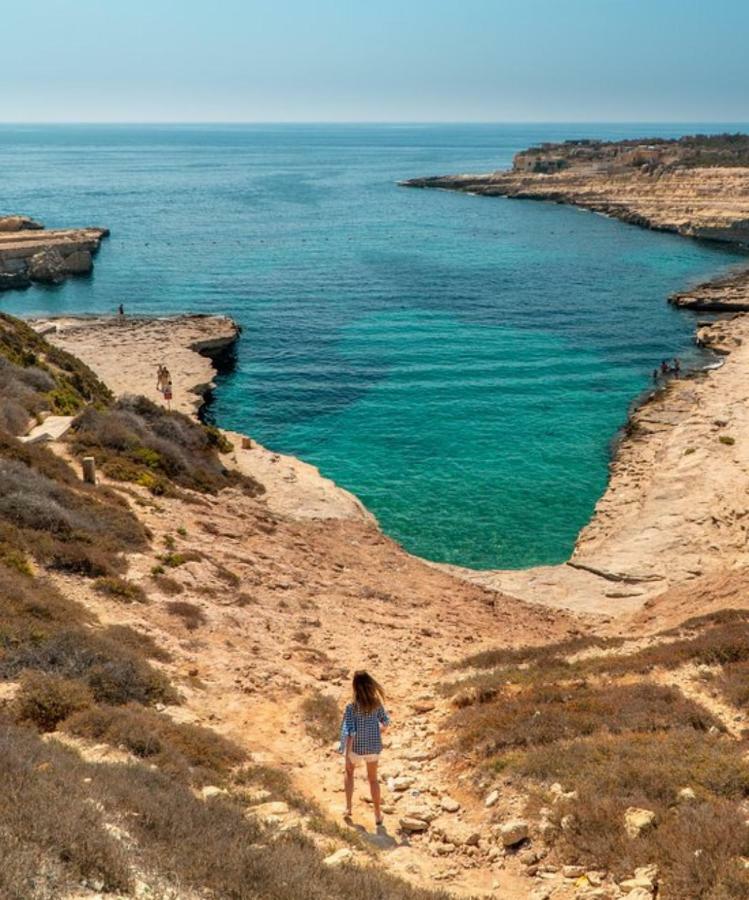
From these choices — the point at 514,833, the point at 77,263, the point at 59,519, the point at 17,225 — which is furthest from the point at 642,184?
the point at 514,833

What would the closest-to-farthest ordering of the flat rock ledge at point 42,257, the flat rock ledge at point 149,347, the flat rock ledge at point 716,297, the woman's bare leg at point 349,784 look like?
1. the woman's bare leg at point 349,784
2. the flat rock ledge at point 149,347
3. the flat rock ledge at point 716,297
4. the flat rock ledge at point 42,257

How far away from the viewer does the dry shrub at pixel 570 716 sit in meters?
11.3

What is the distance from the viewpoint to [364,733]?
33.4ft

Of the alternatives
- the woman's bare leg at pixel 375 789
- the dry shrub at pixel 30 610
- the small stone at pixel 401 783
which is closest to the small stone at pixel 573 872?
the woman's bare leg at pixel 375 789

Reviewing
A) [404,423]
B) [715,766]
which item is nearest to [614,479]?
[404,423]

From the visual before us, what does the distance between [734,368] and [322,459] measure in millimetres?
26795

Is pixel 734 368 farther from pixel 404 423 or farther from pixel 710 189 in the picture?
pixel 710 189

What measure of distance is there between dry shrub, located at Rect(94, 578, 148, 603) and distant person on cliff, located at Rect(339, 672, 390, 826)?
743 cm

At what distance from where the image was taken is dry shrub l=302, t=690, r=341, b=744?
12.7 m

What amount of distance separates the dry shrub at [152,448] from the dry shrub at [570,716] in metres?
14.0

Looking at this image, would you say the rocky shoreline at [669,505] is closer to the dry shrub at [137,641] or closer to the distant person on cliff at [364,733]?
the dry shrub at [137,641]

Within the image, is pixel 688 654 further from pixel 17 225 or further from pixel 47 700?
pixel 17 225

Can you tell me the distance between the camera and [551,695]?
1272 cm

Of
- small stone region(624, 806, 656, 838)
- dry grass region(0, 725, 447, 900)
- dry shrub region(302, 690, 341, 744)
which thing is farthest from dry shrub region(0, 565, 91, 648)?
small stone region(624, 806, 656, 838)
